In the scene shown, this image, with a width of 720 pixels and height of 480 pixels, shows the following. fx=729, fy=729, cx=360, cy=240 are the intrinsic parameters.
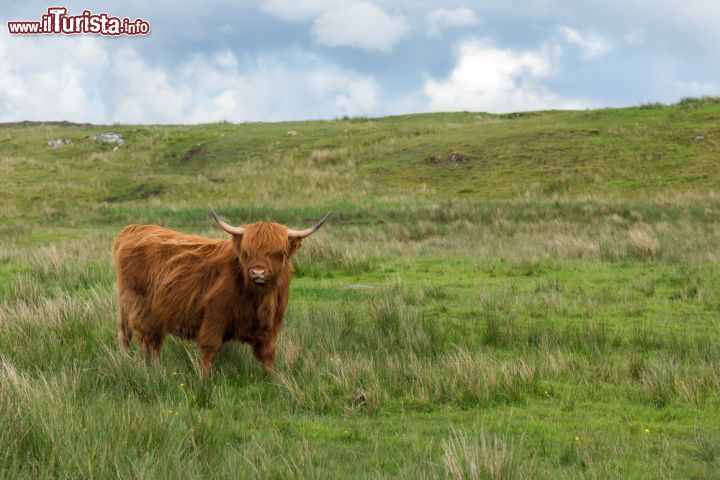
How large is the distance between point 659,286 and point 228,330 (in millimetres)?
6401

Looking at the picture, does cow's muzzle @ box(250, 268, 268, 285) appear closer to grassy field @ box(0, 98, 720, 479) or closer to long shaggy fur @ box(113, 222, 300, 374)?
long shaggy fur @ box(113, 222, 300, 374)

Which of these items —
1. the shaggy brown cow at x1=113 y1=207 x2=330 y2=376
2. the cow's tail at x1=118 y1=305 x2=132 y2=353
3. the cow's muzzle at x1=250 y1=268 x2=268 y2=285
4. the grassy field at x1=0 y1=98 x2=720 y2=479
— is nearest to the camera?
the grassy field at x1=0 y1=98 x2=720 y2=479

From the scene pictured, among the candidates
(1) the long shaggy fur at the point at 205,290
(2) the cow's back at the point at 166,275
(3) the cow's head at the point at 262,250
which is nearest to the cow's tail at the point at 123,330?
(1) the long shaggy fur at the point at 205,290

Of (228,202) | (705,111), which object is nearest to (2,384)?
(228,202)

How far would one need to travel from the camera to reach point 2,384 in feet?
14.7

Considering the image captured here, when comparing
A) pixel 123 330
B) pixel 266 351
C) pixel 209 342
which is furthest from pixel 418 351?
pixel 123 330

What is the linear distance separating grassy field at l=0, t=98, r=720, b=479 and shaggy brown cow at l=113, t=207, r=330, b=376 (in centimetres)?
27

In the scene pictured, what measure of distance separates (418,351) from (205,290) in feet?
6.47

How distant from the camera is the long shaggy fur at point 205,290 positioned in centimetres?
541

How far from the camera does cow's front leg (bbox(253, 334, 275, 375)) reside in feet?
18.7

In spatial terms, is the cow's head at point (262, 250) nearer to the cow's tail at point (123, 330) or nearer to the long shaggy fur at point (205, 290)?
the long shaggy fur at point (205, 290)

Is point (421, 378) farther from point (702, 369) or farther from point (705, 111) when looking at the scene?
point (705, 111)

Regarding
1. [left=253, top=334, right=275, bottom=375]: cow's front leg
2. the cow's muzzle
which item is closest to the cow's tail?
[left=253, top=334, right=275, bottom=375]: cow's front leg

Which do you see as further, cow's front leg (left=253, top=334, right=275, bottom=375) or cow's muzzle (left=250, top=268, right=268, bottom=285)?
cow's front leg (left=253, top=334, right=275, bottom=375)
